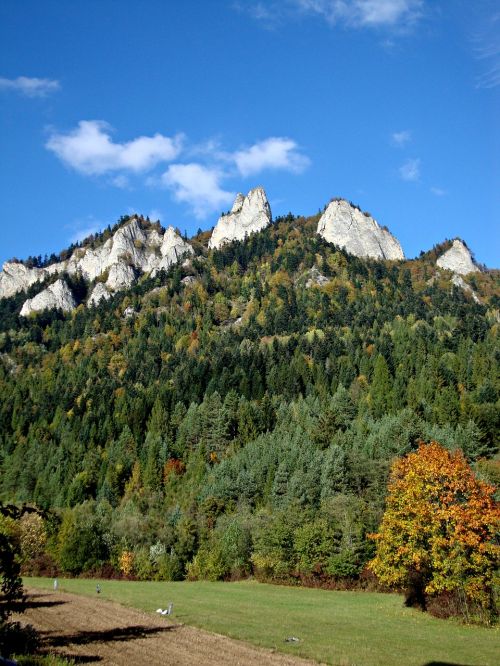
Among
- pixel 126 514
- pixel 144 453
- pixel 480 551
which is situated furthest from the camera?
pixel 144 453

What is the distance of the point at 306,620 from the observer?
38344mm

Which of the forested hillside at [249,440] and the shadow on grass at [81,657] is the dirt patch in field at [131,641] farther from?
the forested hillside at [249,440]

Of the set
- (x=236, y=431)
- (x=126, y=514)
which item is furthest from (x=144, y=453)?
(x=126, y=514)

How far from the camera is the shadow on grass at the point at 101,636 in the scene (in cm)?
2731

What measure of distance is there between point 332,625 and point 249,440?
86544 mm

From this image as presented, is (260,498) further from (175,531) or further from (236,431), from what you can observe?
(236,431)

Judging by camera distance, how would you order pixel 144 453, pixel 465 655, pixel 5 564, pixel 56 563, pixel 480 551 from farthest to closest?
pixel 144 453
pixel 56 563
pixel 480 551
pixel 465 655
pixel 5 564

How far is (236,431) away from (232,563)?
191 feet

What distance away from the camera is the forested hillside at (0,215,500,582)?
75312 mm

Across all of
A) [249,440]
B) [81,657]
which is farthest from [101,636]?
[249,440]

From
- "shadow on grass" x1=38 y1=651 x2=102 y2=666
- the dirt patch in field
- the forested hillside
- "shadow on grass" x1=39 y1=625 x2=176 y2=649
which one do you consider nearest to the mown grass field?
the dirt patch in field

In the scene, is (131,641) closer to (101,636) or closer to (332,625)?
(101,636)

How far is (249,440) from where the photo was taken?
122 m

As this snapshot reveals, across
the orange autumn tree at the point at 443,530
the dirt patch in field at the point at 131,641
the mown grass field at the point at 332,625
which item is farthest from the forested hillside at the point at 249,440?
the orange autumn tree at the point at 443,530
